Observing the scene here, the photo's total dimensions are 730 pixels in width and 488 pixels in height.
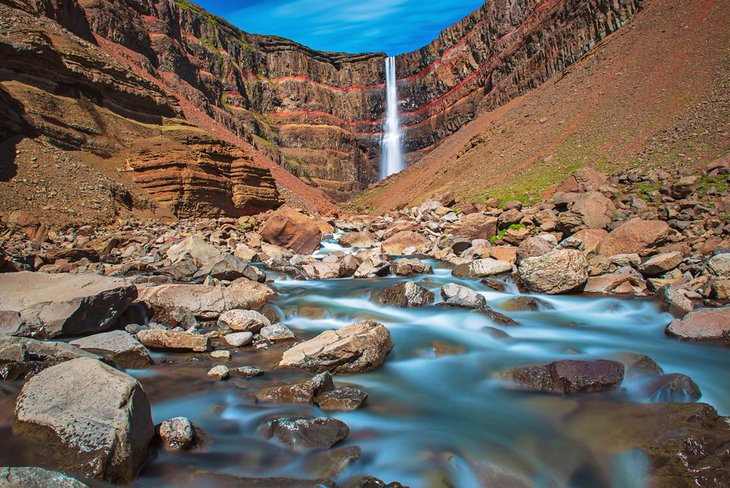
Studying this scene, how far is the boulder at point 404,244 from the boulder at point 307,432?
11.8 m

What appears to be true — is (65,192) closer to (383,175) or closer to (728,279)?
(728,279)

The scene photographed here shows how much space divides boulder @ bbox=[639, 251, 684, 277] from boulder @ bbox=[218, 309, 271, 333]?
847 cm

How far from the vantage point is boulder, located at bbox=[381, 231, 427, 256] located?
16016 millimetres

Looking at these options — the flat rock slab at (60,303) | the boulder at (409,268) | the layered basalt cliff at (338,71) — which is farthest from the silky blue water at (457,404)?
the layered basalt cliff at (338,71)

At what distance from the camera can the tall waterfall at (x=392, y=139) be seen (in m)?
72.0

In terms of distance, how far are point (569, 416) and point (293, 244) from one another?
12.2 m

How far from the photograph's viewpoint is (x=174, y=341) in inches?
237

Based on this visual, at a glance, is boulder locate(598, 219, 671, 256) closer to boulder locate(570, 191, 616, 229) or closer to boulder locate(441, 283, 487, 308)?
boulder locate(570, 191, 616, 229)

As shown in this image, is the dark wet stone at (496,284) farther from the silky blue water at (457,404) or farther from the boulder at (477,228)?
the boulder at (477,228)

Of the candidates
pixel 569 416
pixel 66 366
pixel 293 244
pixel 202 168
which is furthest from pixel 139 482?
pixel 202 168

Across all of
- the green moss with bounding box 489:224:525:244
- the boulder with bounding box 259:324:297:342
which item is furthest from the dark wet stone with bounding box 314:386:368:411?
the green moss with bounding box 489:224:525:244

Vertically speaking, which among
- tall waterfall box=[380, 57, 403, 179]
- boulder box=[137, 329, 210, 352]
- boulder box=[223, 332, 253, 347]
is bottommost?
boulder box=[223, 332, 253, 347]

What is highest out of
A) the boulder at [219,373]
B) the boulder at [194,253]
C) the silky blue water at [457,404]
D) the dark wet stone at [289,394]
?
the boulder at [194,253]

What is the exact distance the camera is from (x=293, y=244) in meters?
15.6
